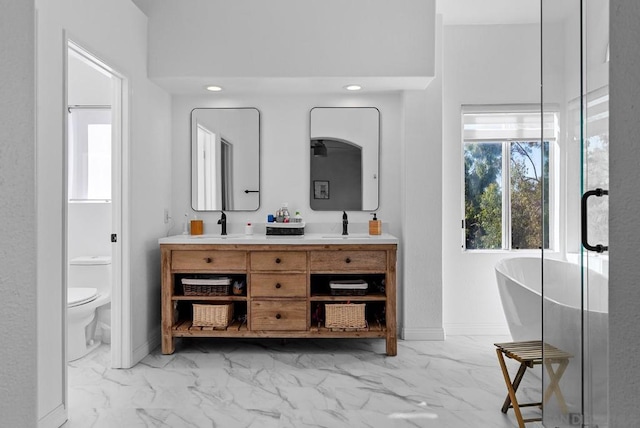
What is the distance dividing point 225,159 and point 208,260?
985 millimetres

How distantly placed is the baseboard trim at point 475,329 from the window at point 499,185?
0.68m

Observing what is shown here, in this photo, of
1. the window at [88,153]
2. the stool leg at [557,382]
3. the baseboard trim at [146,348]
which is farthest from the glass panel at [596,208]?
the window at [88,153]

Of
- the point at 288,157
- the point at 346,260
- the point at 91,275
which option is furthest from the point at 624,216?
the point at 91,275

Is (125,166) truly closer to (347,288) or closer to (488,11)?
(347,288)

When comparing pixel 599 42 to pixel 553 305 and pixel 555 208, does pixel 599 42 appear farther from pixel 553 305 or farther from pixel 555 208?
pixel 553 305

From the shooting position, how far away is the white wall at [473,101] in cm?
405

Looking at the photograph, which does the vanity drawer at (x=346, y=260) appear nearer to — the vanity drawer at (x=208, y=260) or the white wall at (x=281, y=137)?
the vanity drawer at (x=208, y=260)

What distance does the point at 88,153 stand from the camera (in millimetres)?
3920

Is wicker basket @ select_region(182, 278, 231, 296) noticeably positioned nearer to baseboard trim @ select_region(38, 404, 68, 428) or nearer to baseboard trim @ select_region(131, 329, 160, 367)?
baseboard trim @ select_region(131, 329, 160, 367)

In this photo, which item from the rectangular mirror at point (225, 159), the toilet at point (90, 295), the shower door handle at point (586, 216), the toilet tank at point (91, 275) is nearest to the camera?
the shower door handle at point (586, 216)

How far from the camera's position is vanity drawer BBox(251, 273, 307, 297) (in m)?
3.43
